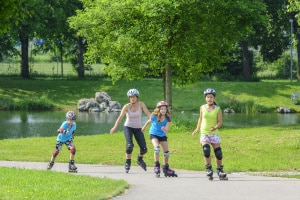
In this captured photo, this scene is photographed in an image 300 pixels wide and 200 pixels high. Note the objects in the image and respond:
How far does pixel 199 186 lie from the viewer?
15.7m

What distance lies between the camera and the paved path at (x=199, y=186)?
14.1 meters

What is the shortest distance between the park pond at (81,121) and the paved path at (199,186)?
48.7 feet

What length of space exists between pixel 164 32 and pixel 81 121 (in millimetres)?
13318

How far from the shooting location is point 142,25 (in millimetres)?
34000

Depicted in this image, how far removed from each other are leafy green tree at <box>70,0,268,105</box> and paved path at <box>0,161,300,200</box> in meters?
14.7

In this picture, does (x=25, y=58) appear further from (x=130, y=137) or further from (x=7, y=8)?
(x=7, y=8)

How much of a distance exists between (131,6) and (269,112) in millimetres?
26348

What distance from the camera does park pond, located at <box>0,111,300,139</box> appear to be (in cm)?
3706

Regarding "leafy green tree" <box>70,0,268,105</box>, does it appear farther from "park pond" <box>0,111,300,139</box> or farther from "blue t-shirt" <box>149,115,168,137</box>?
"blue t-shirt" <box>149,115,168,137</box>

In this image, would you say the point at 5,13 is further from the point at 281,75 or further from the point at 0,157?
the point at 281,75

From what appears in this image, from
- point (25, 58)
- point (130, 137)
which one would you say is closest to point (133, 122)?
point (130, 137)

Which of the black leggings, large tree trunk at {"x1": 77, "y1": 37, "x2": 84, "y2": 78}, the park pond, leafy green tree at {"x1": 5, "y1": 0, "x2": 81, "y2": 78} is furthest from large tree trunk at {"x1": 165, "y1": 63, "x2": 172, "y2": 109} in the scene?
large tree trunk at {"x1": 77, "y1": 37, "x2": 84, "y2": 78}

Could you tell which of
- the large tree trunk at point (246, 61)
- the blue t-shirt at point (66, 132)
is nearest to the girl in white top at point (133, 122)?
the blue t-shirt at point (66, 132)

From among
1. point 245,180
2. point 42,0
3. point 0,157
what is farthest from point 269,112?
point 245,180
